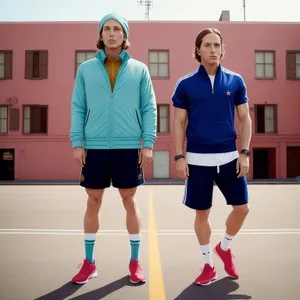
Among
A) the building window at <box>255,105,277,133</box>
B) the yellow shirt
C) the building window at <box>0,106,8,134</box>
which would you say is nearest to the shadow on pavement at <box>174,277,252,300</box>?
the yellow shirt

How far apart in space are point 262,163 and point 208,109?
2364 cm

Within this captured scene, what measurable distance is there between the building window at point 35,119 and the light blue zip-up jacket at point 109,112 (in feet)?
73.5

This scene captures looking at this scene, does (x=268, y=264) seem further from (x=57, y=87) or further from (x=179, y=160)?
(x=57, y=87)

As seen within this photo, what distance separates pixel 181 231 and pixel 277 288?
2.52 m

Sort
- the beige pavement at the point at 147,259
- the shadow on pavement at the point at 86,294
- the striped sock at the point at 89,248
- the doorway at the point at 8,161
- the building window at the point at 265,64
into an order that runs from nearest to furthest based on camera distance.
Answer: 1. the shadow on pavement at the point at 86,294
2. the beige pavement at the point at 147,259
3. the striped sock at the point at 89,248
4. the doorway at the point at 8,161
5. the building window at the point at 265,64

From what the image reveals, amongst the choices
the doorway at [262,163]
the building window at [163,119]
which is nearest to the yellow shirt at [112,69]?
the building window at [163,119]

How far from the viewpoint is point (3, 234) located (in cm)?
514

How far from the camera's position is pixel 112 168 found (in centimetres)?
330

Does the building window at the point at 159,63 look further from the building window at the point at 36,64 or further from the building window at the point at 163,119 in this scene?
the building window at the point at 36,64

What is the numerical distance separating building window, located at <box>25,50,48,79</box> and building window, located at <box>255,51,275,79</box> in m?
14.8

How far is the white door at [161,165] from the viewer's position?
2458 centimetres

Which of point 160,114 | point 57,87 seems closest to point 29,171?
point 57,87

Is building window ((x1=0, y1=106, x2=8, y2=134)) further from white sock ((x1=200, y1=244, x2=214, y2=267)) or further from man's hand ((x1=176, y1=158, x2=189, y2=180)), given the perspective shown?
white sock ((x1=200, y1=244, x2=214, y2=267))

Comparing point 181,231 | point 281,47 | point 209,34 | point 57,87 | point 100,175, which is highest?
point 281,47
